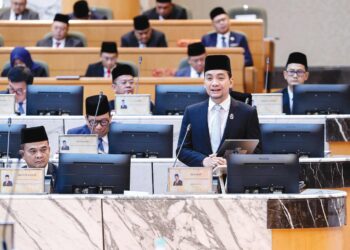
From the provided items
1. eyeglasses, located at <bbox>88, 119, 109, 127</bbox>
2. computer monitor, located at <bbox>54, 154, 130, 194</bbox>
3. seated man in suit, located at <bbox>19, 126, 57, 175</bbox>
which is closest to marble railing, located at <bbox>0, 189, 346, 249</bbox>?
computer monitor, located at <bbox>54, 154, 130, 194</bbox>

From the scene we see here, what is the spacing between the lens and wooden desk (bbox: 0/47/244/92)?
601 inches

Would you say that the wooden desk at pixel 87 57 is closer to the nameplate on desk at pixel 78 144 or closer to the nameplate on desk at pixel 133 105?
the nameplate on desk at pixel 133 105

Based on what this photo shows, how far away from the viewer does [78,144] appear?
32.7ft

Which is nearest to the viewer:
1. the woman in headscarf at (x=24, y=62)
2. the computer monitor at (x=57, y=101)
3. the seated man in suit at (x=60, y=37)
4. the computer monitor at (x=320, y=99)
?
the computer monitor at (x=320, y=99)

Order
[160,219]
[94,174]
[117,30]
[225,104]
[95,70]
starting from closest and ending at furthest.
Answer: [160,219]
[94,174]
[225,104]
[95,70]
[117,30]

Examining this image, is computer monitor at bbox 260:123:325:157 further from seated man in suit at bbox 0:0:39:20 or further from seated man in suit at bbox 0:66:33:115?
seated man in suit at bbox 0:0:39:20

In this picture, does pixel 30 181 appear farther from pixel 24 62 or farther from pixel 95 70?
pixel 95 70

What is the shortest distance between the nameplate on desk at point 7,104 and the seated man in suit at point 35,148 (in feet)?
9.44

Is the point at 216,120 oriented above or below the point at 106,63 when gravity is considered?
below

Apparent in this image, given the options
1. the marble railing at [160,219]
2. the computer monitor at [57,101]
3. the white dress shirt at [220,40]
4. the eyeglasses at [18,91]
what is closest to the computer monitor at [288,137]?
the marble railing at [160,219]

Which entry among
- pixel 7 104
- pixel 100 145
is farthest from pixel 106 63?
pixel 100 145

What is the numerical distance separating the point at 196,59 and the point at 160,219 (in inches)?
248

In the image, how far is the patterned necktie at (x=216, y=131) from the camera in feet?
31.0

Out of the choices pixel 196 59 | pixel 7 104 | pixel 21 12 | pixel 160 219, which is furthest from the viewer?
pixel 21 12
